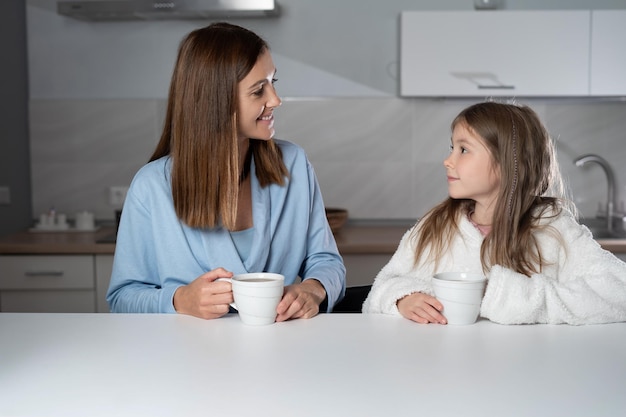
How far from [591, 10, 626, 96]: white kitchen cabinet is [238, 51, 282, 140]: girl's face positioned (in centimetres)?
187

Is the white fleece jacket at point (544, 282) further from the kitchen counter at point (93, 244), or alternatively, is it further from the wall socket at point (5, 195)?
the wall socket at point (5, 195)

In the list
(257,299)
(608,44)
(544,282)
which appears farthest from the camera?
(608,44)

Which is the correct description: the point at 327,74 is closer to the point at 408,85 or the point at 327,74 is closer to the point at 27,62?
the point at 408,85

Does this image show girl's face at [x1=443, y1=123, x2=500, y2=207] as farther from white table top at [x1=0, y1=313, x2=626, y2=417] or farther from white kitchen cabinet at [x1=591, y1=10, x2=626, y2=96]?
white kitchen cabinet at [x1=591, y1=10, x2=626, y2=96]

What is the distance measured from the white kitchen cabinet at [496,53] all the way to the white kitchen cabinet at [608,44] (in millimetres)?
33

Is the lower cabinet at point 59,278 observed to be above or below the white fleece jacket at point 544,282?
below

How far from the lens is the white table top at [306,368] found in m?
0.89

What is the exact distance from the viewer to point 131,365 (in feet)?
3.45

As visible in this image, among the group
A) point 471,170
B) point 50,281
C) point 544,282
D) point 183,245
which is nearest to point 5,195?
point 50,281

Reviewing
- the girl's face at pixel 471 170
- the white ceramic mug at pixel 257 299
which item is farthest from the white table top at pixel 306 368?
the girl's face at pixel 471 170

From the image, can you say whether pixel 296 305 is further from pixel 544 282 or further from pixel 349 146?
pixel 349 146

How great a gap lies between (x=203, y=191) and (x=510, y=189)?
71 cm

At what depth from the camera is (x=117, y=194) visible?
134 inches

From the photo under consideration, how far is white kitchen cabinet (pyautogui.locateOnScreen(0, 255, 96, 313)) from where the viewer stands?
9.35 feet
